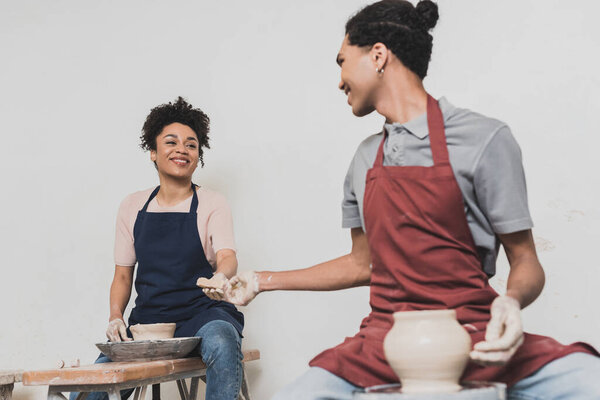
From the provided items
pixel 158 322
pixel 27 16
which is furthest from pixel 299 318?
pixel 27 16

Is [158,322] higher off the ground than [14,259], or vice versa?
[14,259]

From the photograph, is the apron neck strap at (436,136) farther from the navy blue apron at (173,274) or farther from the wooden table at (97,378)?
the navy blue apron at (173,274)

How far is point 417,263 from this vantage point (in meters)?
1.37

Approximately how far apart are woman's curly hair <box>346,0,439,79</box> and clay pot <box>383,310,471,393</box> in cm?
68

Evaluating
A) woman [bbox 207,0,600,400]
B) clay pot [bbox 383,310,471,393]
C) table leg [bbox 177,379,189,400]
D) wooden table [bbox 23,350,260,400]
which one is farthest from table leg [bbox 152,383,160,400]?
clay pot [bbox 383,310,471,393]

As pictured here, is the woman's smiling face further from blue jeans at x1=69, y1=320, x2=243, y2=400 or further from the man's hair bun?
the man's hair bun

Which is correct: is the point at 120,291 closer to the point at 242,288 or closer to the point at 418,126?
the point at 242,288

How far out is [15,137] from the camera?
371 centimetres

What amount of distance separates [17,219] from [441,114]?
2.91 m

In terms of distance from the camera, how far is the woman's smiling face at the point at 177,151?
271 cm

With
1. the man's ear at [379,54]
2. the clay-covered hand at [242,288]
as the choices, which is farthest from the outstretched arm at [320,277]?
the man's ear at [379,54]

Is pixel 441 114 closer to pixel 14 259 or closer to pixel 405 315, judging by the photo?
pixel 405 315

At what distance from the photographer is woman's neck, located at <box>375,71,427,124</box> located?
1.54 m

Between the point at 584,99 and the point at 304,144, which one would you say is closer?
the point at 584,99
